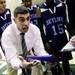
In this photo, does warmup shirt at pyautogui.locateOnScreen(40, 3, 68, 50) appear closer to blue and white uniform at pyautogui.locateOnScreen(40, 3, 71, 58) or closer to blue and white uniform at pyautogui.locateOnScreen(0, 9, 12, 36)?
blue and white uniform at pyautogui.locateOnScreen(40, 3, 71, 58)

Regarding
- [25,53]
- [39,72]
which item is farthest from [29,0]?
[25,53]

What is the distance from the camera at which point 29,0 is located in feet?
12.6

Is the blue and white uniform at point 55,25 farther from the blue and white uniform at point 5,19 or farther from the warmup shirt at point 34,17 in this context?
the blue and white uniform at point 5,19

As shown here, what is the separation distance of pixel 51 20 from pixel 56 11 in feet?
0.46

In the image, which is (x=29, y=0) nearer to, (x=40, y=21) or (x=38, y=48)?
(x=40, y=21)

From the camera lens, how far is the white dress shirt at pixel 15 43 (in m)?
2.38

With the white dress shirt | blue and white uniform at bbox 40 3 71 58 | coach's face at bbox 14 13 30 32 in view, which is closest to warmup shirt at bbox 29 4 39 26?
blue and white uniform at bbox 40 3 71 58

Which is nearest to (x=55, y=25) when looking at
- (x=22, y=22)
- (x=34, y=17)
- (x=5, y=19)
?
(x=34, y=17)

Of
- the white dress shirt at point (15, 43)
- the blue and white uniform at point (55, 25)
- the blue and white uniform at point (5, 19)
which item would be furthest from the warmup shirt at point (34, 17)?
the white dress shirt at point (15, 43)

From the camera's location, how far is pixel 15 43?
8.13 feet

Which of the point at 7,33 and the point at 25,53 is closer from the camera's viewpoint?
the point at 25,53

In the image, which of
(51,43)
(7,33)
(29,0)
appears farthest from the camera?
(29,0)

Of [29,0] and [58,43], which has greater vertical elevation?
[29,0]

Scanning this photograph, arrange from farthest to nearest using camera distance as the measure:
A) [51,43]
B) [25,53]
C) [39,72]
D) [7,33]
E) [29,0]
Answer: [29,0] → [51,43] → [39,72] → [7,33] → [25,53]
